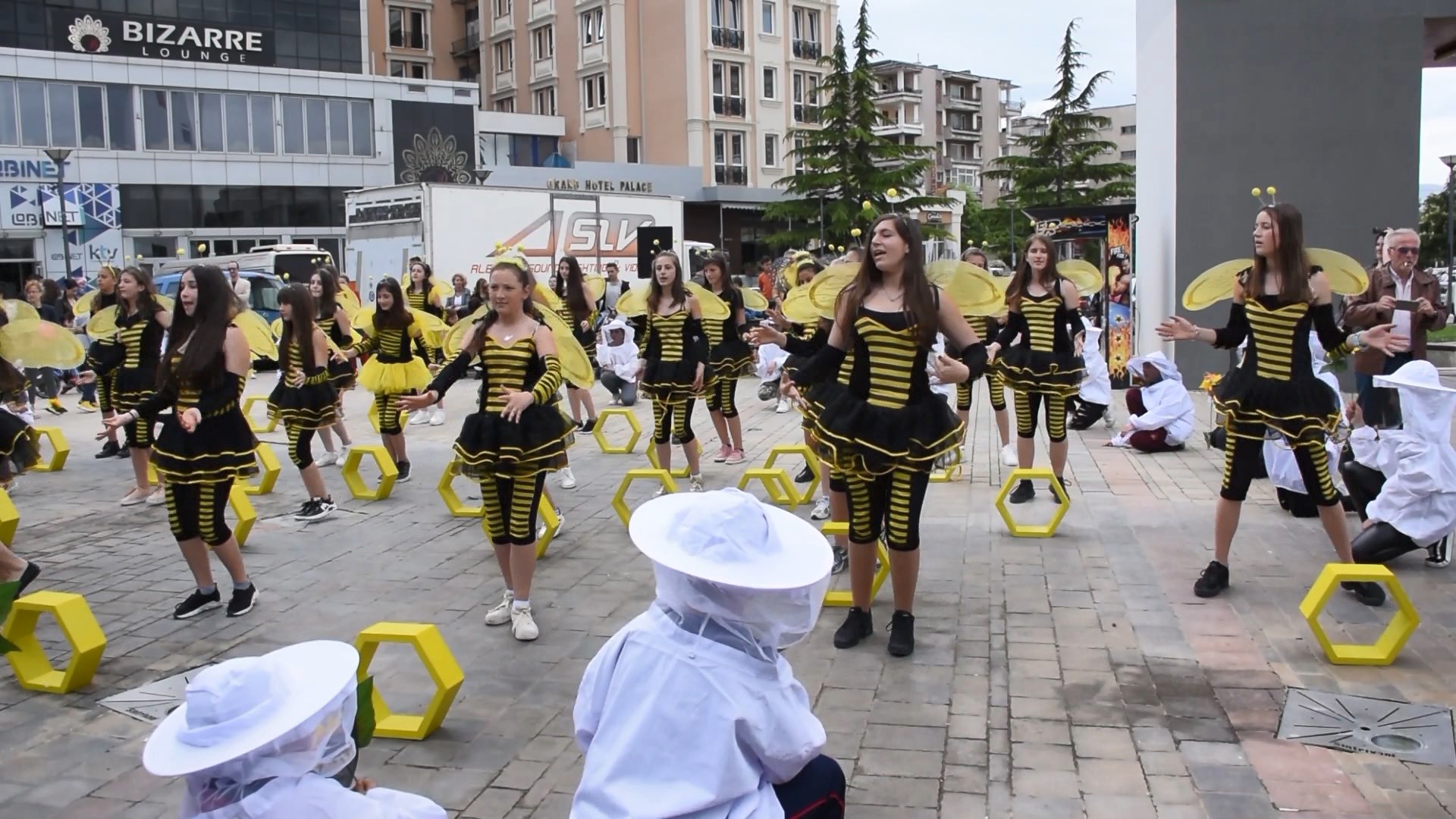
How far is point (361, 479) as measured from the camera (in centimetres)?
1020

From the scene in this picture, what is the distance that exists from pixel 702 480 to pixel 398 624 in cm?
520

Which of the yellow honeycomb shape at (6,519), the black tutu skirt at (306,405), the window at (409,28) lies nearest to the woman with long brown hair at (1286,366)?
the black tutu skirt at (306,405)

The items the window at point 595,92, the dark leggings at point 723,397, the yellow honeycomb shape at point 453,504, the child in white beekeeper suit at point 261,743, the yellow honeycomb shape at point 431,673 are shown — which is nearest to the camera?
the child in white beekeeper suit at point 261,743

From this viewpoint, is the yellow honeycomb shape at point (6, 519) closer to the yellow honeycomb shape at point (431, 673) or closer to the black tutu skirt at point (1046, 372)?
the yellow honeycomb shape at point (431, 673)

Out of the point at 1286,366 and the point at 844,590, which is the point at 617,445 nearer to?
the point at 844,590

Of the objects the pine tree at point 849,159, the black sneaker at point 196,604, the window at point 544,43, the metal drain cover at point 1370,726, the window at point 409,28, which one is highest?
the window at point 409,28

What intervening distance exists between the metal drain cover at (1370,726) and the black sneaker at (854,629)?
1.87 metres

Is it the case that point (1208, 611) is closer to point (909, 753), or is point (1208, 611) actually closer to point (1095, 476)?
point (909, 753)

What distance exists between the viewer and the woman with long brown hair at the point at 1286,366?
597 cm

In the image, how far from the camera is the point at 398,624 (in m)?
5.02

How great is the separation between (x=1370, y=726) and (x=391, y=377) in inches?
302

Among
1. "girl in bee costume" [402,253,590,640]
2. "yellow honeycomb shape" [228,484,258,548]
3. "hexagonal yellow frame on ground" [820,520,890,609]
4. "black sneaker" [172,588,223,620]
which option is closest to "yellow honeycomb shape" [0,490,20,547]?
"yellow honeycomb shape" [228,484,258,548]

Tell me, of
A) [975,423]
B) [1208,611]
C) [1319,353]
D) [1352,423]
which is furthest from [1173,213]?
[1208,611]

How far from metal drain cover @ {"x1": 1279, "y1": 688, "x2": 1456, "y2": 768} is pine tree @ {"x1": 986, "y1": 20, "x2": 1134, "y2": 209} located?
38.0m
